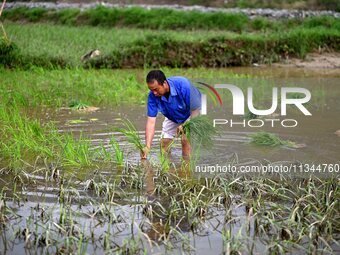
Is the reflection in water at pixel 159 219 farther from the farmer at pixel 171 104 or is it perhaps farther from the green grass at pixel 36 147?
the green grass at pixel 36 147

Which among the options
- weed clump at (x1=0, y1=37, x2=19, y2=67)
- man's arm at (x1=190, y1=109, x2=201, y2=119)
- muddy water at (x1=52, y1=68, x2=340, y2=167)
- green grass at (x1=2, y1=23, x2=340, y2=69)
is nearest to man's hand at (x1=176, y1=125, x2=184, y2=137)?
man's arm at (x1=190, y1=109, x2=201, y2=119)

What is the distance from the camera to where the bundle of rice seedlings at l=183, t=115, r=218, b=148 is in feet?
19.1

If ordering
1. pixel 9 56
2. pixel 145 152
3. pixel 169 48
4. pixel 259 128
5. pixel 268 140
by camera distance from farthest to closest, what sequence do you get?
pixel 169 48
pixel 9 56
pixel 259 128
pixel 268 140
pixel 145 152

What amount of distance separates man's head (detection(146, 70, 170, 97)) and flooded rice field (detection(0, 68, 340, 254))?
23.2 inches

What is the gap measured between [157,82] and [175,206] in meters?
1.32

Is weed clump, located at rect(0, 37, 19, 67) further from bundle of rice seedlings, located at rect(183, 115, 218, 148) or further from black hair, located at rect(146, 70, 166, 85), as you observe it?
black hair, located at rect(146, 70, 166, 85)

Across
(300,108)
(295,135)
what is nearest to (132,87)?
(300,108)

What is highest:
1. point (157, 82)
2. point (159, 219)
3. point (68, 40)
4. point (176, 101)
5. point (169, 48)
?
point (68, 40)

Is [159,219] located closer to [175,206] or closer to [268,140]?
[175,206]

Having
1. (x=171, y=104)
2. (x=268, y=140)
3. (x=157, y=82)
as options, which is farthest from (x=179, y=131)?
(x=268, y=140)

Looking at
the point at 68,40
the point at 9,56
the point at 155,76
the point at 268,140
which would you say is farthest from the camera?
the point at 68,40

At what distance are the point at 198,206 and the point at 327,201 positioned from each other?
2.60ft

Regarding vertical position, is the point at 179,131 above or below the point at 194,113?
below

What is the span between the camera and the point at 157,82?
548cm
